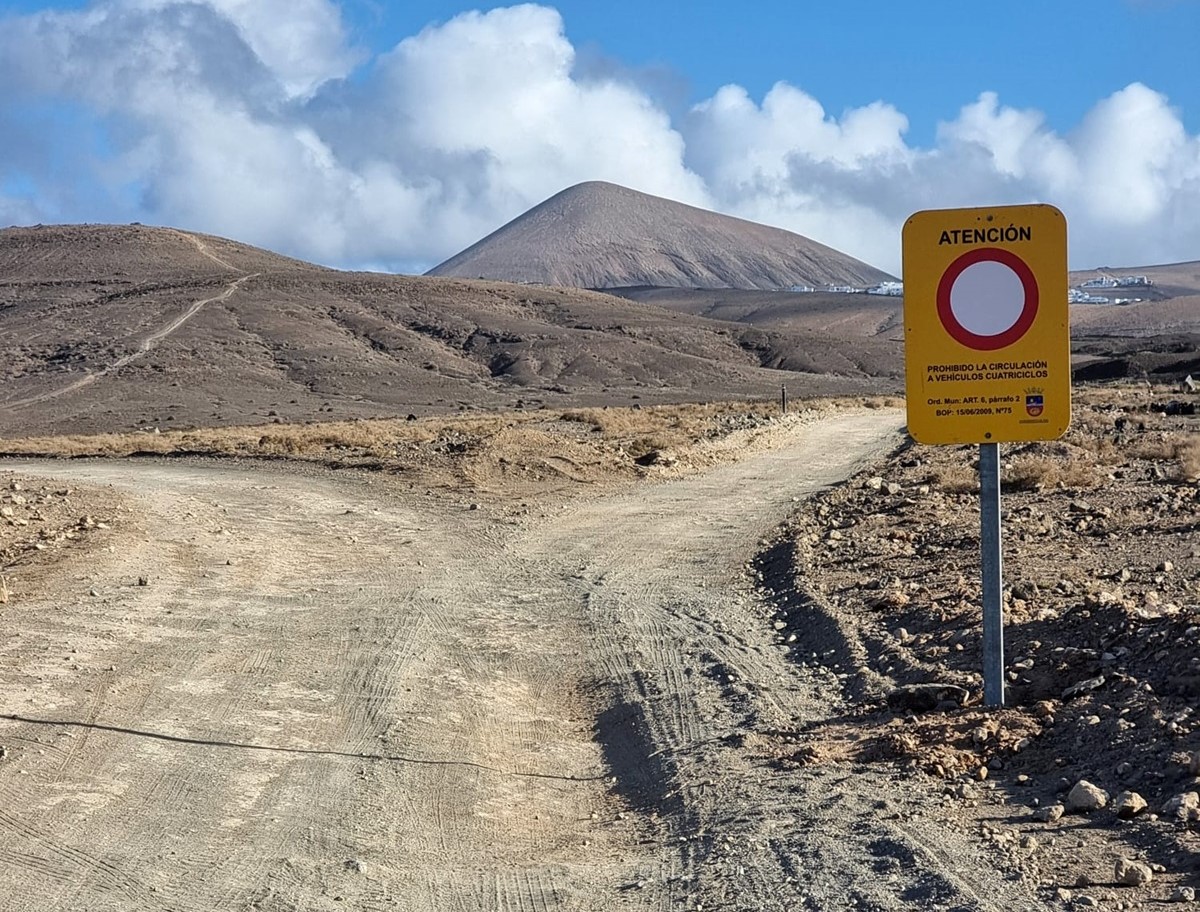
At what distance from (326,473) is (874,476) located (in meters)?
9.22

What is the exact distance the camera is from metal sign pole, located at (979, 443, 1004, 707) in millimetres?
6539

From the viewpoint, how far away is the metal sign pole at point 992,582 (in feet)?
21.5

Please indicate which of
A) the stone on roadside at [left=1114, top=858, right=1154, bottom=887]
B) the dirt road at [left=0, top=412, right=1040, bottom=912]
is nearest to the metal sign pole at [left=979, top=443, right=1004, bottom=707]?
the dirt road at [left=0, top=412, right=1040, bottom=912]

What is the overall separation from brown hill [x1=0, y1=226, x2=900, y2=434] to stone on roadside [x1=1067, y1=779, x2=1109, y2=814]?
54.8 metres

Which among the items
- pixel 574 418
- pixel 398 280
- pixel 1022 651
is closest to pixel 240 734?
pixel 1022 651

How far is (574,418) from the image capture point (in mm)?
39125

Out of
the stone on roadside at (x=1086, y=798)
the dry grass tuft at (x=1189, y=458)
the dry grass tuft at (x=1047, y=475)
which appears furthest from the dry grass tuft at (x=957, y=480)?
the stone on roadside at (x=1086, y=798)

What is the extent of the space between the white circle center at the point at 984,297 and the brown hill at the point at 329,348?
2111 inches

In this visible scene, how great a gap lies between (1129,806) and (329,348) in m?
83.2

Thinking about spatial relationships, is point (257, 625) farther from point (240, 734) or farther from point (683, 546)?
point (683, 546)

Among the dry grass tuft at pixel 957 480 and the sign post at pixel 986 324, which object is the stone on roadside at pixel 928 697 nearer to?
the sign post at pixel 986 324

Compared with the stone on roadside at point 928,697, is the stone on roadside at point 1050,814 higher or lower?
lower

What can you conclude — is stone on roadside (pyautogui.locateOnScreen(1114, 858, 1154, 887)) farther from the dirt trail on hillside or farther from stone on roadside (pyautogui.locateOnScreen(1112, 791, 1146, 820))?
the dirt trail on hillside

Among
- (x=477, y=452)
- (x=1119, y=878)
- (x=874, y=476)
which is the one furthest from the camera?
(x=477, y=452)
